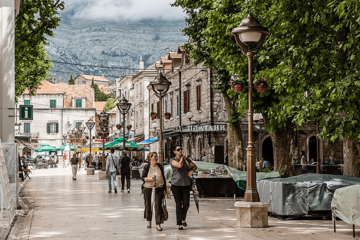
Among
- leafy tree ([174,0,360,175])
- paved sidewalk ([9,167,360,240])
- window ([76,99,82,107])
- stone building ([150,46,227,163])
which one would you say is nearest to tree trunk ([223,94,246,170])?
leafy tree ([174,0,360,175])

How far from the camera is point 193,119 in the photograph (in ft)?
135

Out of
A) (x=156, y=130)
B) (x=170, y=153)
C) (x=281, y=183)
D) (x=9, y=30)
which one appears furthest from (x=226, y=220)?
(x=156, y=130)

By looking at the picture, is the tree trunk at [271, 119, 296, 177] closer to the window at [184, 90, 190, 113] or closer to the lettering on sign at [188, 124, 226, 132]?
the lettering on sign at [188, 124, 226, 132]

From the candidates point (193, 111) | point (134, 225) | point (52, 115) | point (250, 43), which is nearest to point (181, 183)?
point (134, 225)

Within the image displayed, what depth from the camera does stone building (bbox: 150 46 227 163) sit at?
121 ft

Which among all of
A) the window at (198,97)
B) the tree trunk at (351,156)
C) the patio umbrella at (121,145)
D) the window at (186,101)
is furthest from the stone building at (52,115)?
the tree trunk at (351,156)

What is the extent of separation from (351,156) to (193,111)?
25.6m

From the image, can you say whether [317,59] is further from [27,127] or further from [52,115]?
[27,127]

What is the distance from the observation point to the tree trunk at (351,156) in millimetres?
15953

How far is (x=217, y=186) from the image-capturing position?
20844 mm

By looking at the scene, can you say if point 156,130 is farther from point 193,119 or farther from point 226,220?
point 226,220

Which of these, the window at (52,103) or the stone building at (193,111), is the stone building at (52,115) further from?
the stone building at (193,111)

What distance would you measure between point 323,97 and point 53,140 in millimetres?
80822

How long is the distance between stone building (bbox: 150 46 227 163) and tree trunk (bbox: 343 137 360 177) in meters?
16.1
